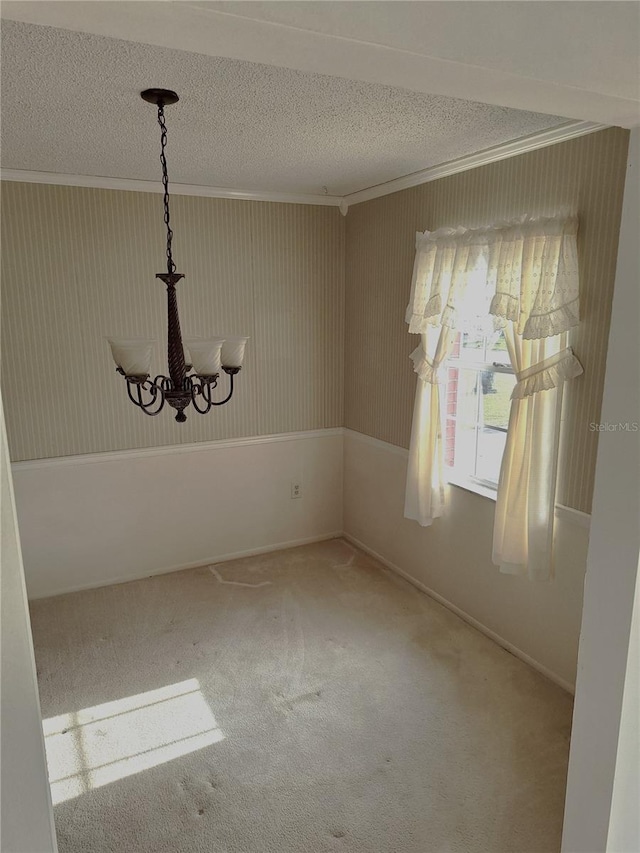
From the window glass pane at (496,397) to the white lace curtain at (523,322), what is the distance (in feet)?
0.86

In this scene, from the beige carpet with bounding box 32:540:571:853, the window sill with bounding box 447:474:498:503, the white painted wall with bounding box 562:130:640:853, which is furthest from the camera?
the window sill with bounding box 447:474:498:503

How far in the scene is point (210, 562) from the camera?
410cm

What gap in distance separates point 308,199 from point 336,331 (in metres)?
0.89

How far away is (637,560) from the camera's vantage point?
1.33 metres

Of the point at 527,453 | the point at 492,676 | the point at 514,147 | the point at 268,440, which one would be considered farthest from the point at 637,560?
the point at 268,440

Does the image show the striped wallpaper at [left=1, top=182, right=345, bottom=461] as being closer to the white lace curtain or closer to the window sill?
the white lace curtain

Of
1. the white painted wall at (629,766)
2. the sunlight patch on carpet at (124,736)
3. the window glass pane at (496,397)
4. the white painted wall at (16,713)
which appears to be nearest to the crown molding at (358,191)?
the window glass pane at (496,397)

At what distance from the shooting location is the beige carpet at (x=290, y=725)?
6.84ft

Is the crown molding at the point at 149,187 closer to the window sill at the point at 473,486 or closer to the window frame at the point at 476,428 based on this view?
the window frame at the point at 476,428

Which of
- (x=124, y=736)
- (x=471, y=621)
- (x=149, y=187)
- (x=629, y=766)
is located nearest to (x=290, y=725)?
(x=124, y=736)

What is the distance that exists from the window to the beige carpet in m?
0.85

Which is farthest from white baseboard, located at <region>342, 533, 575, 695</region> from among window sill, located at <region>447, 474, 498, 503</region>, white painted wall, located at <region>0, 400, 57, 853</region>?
white painted wall, located at <region>0, 400, 57, 853</region>

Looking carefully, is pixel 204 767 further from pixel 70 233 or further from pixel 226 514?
pixel 70 233

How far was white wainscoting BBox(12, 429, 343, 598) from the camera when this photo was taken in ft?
11.8
